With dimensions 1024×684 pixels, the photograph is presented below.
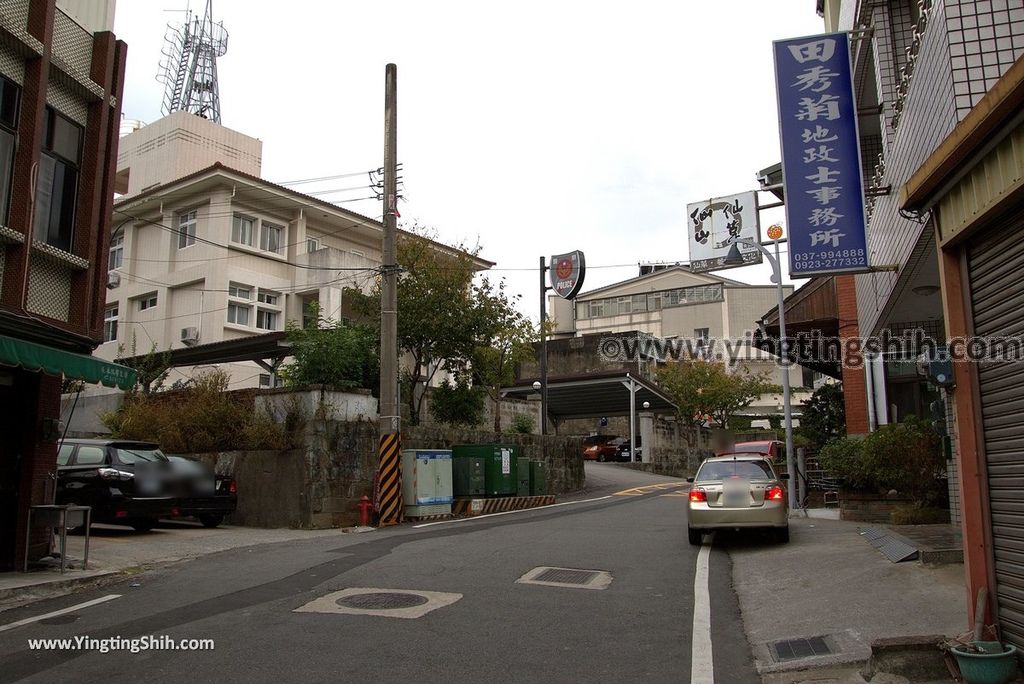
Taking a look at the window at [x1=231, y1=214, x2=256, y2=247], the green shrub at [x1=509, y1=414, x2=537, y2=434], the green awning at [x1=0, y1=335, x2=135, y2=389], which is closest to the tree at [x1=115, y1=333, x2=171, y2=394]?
the window at [x1=231, y1=214, x2=256, y2=247]

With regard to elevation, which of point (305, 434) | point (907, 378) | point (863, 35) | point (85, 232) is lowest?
point (305, 434)

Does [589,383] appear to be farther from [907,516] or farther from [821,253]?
[821,253]

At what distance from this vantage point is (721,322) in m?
56.8

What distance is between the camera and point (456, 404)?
2525cm

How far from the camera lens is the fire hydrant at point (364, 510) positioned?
54.4ft

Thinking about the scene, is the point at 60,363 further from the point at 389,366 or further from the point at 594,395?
the point at 594,395

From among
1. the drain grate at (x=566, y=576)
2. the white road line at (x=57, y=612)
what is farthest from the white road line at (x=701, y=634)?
the white road line at (x=57, y=612)

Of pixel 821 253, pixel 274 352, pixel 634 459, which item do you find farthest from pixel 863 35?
pixel 634 459

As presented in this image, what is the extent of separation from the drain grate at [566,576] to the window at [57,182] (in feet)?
24.4

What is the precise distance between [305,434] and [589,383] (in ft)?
71.4

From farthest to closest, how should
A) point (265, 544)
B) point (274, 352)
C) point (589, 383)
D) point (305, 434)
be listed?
point (589, 383), point (274, 352), point (305, 434), point (265, 544)

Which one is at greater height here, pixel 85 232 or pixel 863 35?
pixel 863 35

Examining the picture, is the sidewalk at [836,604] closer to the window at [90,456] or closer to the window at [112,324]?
the window at [90,456]

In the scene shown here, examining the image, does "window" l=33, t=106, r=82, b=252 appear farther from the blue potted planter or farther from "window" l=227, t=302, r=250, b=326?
"window" l=227, t=302, r=250, b=326
